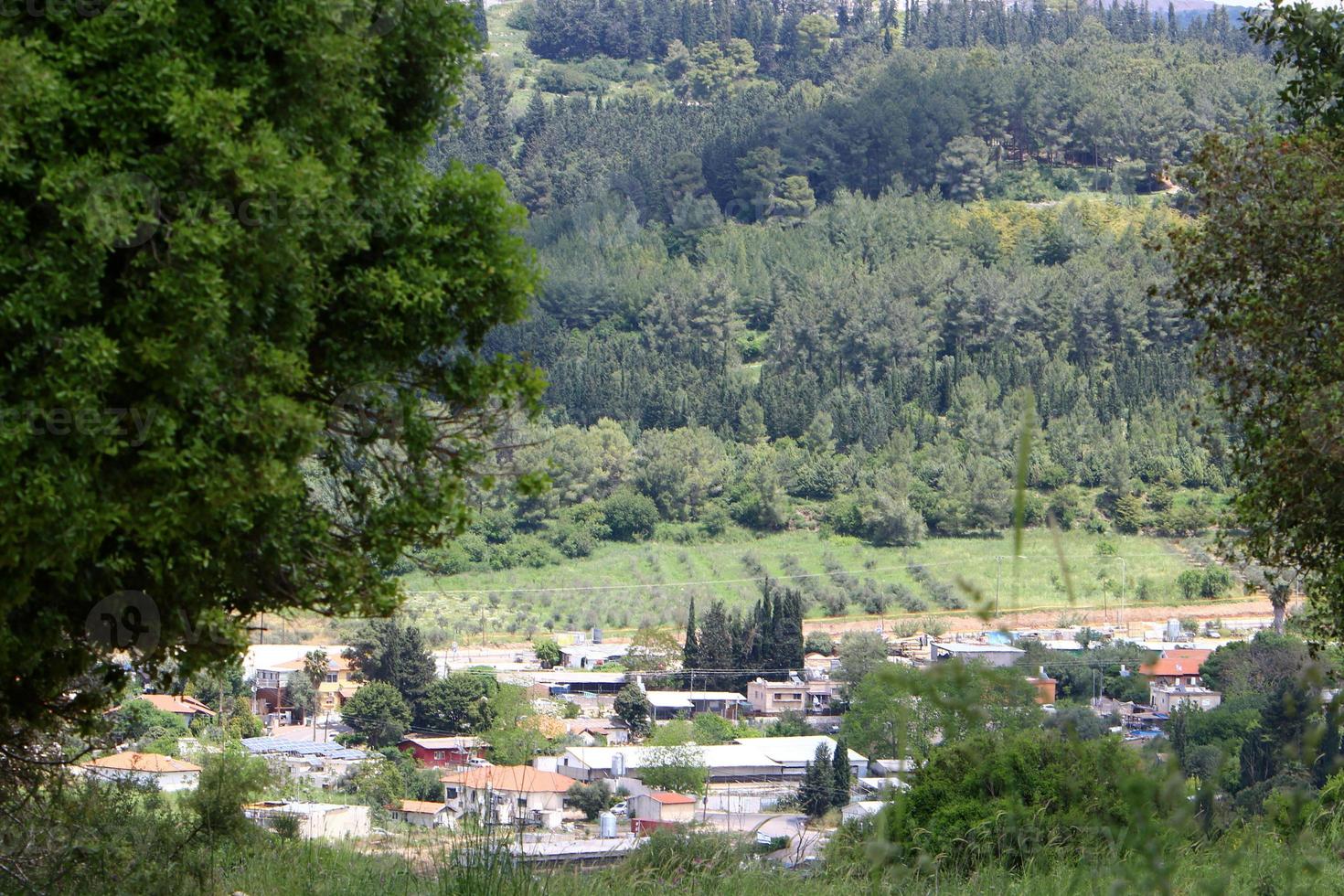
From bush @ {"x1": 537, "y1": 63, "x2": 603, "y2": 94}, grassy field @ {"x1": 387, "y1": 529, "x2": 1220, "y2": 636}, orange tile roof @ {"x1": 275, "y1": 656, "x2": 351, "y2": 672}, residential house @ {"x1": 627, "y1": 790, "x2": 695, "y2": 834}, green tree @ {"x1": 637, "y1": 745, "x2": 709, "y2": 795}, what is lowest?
grassy field @ {"x1": 387, "y1": 529, "x2": 1220, "y2": 636}

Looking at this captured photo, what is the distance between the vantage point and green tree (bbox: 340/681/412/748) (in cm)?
2319

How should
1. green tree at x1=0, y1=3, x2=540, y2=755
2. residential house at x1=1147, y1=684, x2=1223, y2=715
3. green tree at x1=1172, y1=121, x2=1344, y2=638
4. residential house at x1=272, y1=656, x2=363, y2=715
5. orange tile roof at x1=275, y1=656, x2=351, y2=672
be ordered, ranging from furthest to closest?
orange tile roof at x1=275, y1=656, x2=351, y2=672
residential house at x1=272, y1=656, x2=363, y2=715
residential house at x1=1147, y1=684, x2=1223, y2=715
green tree at x1=1172, y1=121, x2=1344, y2=638
green tree at x1=0, y1=3, x2=540, y2=755

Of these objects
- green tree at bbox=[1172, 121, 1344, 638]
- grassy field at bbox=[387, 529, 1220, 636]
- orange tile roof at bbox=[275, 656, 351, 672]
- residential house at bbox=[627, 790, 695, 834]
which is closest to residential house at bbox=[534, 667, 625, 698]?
orange tile roof at bbox=[275, 656, 351, 672]

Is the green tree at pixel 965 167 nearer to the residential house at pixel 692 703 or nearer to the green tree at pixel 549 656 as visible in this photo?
the green tree at pixel 549 656

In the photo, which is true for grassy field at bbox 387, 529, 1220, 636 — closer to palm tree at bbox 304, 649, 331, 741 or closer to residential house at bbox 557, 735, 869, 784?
palm tree at bbox 304, 649, 331, 741

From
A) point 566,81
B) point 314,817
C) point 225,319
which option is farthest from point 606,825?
point 566,81

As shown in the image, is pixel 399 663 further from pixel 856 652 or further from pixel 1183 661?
pixel 1183 661

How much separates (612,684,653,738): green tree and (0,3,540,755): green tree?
26740mm

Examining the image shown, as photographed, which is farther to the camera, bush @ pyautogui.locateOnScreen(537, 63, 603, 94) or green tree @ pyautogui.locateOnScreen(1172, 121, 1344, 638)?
bush @ pyautogui.locateOnScreen(537, 63, 603, 94)

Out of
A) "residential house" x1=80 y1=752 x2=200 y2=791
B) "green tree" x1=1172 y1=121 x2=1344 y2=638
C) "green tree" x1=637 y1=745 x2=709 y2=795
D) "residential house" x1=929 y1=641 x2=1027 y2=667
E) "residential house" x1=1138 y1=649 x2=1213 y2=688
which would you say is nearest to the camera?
"residential house" x1=929 y1=641 x2=1027 y2=667

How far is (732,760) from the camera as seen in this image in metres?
23.3

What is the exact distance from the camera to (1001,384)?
2650 inches

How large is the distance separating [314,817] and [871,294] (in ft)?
216

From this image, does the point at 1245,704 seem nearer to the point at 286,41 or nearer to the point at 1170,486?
the point at 286,41
